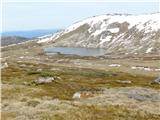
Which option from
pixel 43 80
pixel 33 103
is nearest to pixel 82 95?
pixel 33 103

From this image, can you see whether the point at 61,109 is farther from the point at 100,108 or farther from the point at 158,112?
the point at 158,112

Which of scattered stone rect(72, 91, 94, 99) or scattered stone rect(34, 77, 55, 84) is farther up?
scattered stone rect(72, 91, 94, 99)

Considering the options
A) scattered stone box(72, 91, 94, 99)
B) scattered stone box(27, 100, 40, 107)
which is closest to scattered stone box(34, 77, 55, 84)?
scattered stone box(72, 91, 94, 99)

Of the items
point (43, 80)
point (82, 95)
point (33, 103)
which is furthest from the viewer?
point (43, 80)

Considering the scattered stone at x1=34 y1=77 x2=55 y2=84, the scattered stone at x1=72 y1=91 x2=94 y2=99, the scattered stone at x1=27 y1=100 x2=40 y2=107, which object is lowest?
the scattered stone at x1=34 y1=77 x2=55 y2=84

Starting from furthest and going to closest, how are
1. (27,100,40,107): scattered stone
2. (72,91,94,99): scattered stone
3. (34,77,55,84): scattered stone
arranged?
(34,77,55,84): scattered stone, (72,91,94,99): scattered stone, (27,100,40,107): scattered stone

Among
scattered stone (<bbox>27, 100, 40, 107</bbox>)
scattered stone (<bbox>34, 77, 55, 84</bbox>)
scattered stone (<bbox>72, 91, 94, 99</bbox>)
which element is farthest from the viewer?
scattered stone (<bbox>34, 77, 55, 84</bbox>)

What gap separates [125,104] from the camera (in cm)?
4731

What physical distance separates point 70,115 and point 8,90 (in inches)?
880

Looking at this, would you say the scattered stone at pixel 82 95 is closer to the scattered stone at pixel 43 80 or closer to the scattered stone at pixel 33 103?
the scattered stone at pixel 33 103

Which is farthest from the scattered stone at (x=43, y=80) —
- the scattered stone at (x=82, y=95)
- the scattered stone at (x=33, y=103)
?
the scattered stone at (x=33, y=103)

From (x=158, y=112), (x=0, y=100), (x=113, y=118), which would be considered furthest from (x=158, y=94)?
(x=0, y=100)

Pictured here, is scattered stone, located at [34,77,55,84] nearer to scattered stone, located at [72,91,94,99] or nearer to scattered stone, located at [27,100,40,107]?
scattered stone, located at [72,91,94,99]

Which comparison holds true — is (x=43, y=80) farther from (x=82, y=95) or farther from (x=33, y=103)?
(x=33, y=103)
